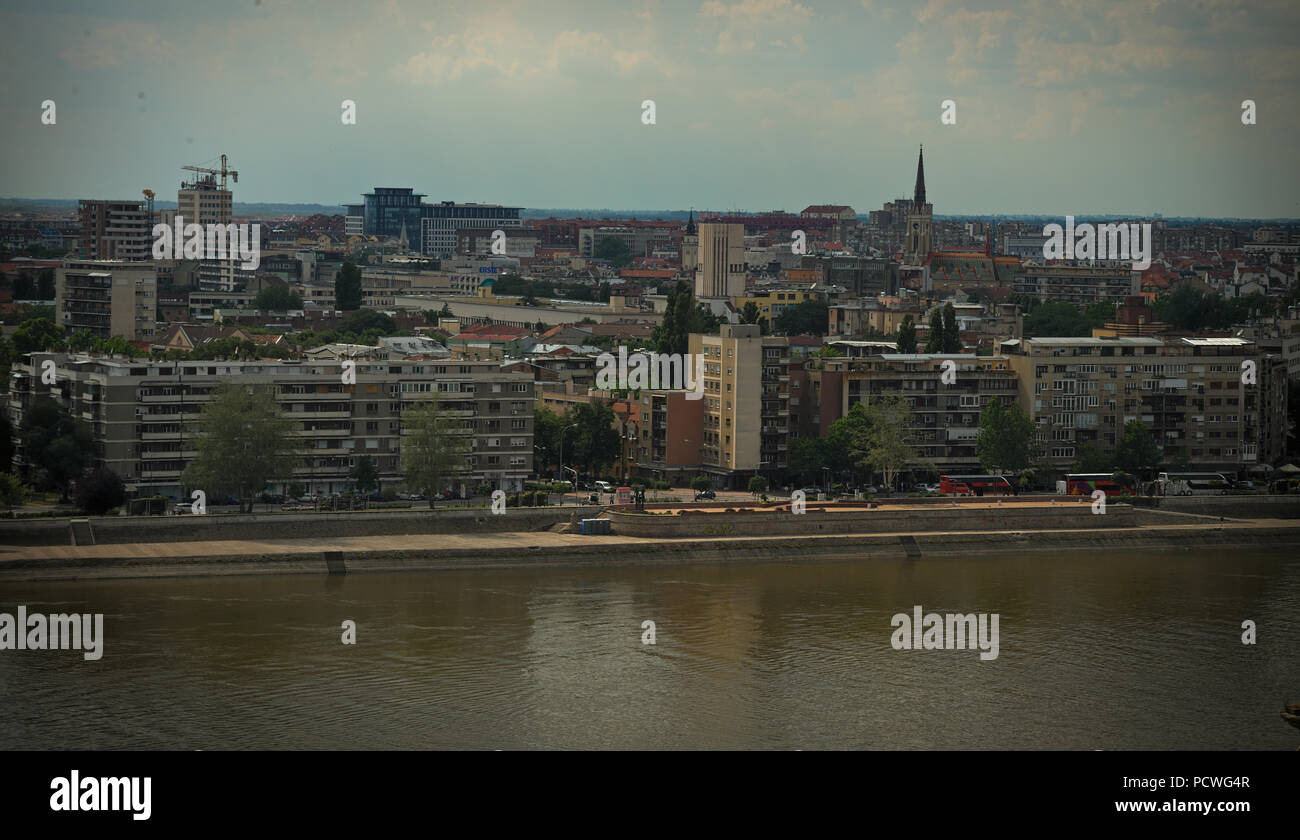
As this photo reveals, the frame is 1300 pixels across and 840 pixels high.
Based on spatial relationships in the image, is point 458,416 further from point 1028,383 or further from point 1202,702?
point 1202,702

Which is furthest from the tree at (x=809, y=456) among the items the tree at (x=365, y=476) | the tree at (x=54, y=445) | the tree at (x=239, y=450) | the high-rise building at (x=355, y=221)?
the high-rise building at (x=355, y=221)

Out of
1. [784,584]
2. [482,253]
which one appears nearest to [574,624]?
[784,584]

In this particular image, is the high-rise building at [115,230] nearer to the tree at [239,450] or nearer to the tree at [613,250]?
the tree at [613,250]

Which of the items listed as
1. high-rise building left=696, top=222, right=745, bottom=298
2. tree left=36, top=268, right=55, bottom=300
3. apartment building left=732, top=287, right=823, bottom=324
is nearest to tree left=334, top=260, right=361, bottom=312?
tree left=36, top=268, right=55, bottom=300

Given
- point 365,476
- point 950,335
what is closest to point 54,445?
point 365,476

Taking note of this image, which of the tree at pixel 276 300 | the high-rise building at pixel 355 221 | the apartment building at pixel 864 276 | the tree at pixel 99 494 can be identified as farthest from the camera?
the high-rise building at pixel 355 221

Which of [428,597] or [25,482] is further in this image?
[25,482]
